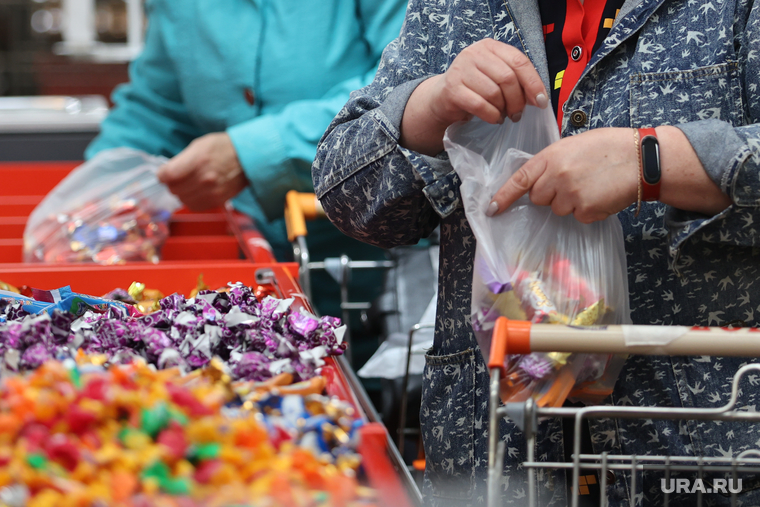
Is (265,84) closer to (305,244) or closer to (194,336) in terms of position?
(305,244)

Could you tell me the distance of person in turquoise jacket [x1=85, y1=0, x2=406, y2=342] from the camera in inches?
83.5

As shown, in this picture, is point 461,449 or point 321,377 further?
point 461,449

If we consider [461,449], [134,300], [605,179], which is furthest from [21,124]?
[605,179]

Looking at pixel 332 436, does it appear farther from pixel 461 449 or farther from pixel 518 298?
pixel 461 449

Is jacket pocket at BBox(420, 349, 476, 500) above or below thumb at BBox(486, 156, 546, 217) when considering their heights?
below

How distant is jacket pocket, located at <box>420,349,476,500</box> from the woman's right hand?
0.42m

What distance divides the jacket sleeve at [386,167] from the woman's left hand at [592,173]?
0.21 meters

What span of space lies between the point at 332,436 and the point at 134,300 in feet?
2.27

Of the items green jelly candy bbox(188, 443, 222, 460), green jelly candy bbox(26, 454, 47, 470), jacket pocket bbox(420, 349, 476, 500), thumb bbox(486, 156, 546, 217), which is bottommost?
jacket pocket bbox(420, 349, 476, 500)

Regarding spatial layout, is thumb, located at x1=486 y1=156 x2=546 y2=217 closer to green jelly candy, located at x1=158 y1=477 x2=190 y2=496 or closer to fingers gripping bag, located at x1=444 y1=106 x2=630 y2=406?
fingers gripping bag, located at x1=444 y1=106 x2=630 y2=406

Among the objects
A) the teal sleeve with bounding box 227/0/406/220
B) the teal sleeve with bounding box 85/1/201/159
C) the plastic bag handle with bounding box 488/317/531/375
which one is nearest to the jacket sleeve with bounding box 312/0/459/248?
the plastic bag handle with bounding box 488/317/531/375

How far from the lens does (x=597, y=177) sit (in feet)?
3.29

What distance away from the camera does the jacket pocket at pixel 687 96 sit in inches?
42.8

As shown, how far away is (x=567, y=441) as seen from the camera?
1235 mm
